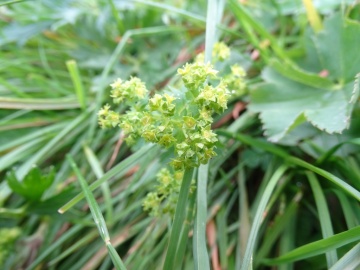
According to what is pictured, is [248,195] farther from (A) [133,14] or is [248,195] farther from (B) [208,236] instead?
(A) [133,14]

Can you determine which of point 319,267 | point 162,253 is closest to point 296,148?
point 319,267

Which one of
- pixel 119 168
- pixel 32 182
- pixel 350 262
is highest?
pixel 350 262

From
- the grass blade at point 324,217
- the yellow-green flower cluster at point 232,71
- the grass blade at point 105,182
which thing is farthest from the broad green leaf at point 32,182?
the grass blade at point 324,217

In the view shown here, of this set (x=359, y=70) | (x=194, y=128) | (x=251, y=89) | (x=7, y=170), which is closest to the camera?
(x=194, y=128)

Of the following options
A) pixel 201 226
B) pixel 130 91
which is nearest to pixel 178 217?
pixel 201 226

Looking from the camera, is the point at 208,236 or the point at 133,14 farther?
the point at 133,14

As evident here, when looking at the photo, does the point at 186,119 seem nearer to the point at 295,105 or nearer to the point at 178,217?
the point at 178,217
